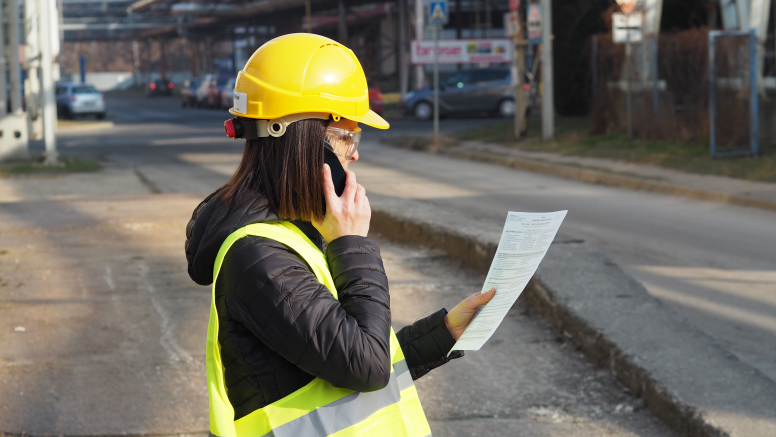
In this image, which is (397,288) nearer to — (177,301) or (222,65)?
(177,301)

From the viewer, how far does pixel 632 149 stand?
16156 mm

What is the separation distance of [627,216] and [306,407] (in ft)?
28.8

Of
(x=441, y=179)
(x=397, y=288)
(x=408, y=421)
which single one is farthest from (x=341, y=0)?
(x=408, y=421)

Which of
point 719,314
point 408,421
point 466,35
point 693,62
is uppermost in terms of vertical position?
→ point 466,35

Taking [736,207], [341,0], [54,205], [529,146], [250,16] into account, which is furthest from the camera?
[250,16]

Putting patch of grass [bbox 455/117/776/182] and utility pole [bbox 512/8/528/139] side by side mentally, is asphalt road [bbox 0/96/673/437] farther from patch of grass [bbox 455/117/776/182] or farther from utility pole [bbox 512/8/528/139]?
utility pole [bbox 512/8/528/139]

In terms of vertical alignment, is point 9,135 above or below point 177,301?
above

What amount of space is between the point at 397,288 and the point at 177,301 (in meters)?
1.51

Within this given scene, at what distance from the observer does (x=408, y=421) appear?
6.02 feet

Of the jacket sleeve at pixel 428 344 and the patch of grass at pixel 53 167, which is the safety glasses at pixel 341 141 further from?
the patch of grass at pixel 53 167

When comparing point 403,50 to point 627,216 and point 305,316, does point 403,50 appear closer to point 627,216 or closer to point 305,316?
point 627,216

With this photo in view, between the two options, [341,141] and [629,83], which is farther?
[629,83]

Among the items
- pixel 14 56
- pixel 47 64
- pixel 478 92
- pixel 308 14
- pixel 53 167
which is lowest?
pixel 53 167

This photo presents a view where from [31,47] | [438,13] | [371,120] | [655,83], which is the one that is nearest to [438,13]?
[438,13]
